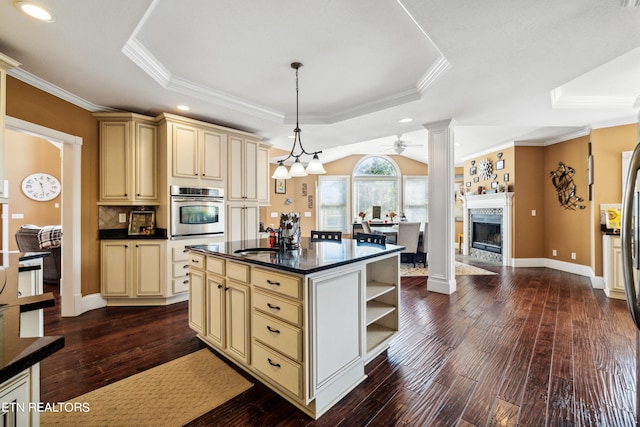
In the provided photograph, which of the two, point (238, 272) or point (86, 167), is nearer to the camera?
point (238, 272)

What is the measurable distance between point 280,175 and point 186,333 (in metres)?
1.85

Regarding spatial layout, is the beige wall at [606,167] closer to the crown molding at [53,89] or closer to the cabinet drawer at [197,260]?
the cabinet drawer at [197,260]

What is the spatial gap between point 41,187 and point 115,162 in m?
5.00

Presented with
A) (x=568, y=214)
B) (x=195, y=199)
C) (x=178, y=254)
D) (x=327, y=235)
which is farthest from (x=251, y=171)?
(x=568, y=214)

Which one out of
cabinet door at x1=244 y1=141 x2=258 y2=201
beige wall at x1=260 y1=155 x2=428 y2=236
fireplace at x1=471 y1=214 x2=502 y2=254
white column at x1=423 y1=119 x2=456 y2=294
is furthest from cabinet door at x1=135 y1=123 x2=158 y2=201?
fireplace at x1=471 y1=214 x2=502 y2=254

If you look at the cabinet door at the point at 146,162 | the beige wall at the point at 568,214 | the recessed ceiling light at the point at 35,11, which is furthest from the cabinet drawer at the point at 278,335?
the beige wall at the point at 568,214

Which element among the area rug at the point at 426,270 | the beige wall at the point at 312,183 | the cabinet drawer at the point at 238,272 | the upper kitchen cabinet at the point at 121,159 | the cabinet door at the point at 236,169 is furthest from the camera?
the beige wall at the point at 312,183

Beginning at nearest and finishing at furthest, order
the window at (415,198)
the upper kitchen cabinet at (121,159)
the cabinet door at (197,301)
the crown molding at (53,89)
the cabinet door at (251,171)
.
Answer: the cabinet door at (197,301), the crown molding at (53,89), the upper kitchen cabinet at (121,159), the cabinet door at (251,171), the window at (415,198)

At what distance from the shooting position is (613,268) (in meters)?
3.84

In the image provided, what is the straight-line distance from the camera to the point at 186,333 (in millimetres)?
2770

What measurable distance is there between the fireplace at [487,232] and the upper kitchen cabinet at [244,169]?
17.2 feet

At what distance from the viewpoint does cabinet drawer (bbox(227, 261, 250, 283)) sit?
197 cm

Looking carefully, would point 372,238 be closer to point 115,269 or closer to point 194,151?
point 194,151

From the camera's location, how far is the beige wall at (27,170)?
616 centimetres
